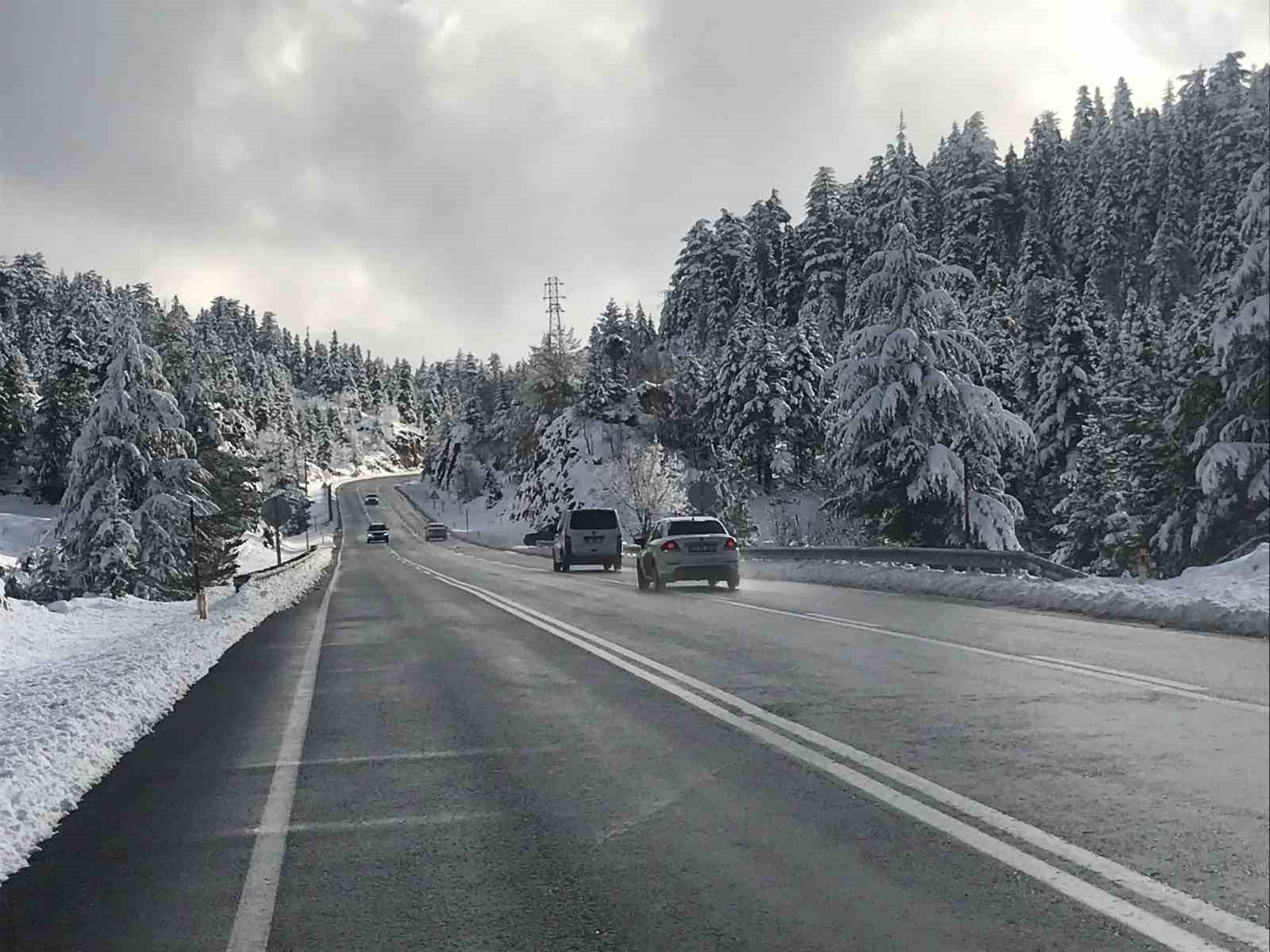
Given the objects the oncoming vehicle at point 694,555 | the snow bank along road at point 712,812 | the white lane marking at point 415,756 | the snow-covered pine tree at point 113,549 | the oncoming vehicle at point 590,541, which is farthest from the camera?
the oncoming vehicle at point 590,541

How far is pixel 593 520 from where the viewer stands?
37.9m

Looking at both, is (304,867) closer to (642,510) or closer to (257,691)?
(257,691)

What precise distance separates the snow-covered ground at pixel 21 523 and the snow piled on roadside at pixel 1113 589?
55.6m

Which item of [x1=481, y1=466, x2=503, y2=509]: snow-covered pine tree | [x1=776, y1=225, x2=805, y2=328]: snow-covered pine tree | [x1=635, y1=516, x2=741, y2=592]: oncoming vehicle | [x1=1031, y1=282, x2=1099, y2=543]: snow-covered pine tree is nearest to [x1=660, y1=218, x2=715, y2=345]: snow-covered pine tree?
[x1=776, y1=225, x2=805, y2=328]: snow-covered pine tree

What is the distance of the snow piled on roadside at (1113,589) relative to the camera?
7.28 feet

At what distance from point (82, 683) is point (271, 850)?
8.40 meters

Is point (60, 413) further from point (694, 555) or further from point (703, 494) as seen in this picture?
point (694, 555)

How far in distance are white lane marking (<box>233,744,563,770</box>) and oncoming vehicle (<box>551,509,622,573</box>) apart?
97.0 ft

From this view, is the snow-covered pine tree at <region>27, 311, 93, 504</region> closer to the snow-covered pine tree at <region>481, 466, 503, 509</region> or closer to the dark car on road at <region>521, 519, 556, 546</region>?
the dark car on road at <region>521, 519, 556, 546</region>

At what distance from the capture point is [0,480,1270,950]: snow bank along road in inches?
148

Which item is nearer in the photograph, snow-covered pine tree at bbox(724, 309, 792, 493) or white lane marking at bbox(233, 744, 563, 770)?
white lane marking at bbox(233, 744, 563, 770)

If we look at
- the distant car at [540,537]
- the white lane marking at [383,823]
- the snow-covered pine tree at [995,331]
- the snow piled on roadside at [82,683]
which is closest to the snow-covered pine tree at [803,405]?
the distant car at [540,537]

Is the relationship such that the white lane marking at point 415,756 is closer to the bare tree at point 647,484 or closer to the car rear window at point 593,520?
the car rear window at point 593,520

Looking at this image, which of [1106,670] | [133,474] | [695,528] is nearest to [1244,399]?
[1106,670]
